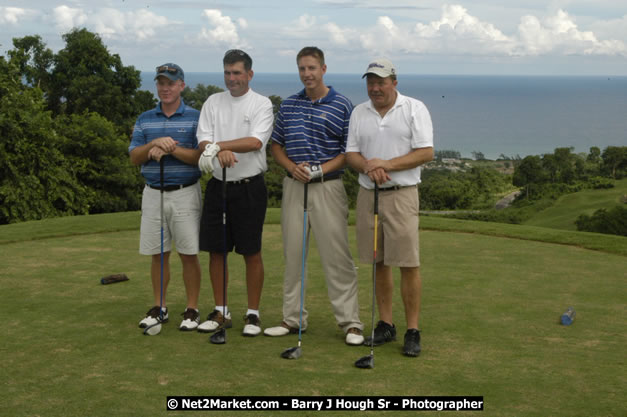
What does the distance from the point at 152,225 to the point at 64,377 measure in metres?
1.85

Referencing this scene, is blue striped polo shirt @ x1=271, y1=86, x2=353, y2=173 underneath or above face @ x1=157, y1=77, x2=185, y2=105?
underneath

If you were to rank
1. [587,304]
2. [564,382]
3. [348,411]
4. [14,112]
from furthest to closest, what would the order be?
[14,112] → [587,304] → [564,382] → [348,411]

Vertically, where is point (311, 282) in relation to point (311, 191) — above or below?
below

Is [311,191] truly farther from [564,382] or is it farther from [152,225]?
[564,382]

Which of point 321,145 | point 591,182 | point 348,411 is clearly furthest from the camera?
point 591,182

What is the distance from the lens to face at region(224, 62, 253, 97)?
532 centimetres

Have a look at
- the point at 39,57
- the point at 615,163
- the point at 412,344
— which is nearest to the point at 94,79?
the point at 39,57

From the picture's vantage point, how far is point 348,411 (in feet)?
11.9

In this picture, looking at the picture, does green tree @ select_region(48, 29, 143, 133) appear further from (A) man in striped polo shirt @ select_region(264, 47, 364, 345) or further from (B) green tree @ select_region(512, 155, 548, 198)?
(A) man in striped polo shirt @ select_region(264, 47, 364, 345)

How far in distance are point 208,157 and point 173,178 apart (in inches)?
25.0

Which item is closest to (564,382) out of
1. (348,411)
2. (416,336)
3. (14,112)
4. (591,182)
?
(416,336)

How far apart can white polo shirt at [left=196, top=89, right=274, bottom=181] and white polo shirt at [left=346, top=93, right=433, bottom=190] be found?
0.75 metres

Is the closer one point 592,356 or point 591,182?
point 592,356

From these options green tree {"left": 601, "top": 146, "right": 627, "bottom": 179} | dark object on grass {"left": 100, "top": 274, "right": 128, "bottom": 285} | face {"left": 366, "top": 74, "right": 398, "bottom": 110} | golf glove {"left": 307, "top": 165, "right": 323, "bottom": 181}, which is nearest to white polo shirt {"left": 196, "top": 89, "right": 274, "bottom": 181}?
golf glove {"left": 307, "top": 165, "right": 323, "bottom": 181}
